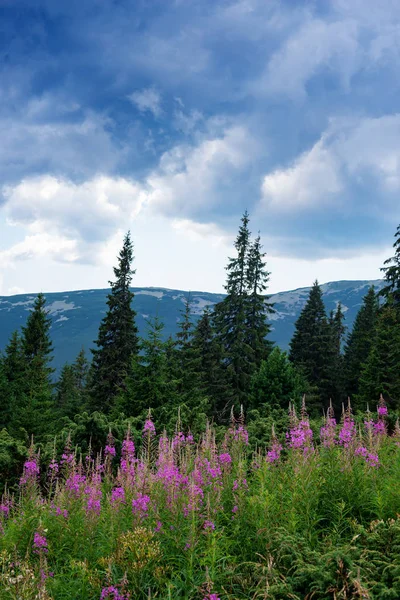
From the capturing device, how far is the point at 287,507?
4.88 m

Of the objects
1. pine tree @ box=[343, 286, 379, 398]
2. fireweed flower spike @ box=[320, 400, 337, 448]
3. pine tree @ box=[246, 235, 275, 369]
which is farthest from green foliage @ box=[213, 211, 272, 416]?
fireweed flower spike @ box=[320, 400, 337, 448]

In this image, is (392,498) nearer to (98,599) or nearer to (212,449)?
(212,449)

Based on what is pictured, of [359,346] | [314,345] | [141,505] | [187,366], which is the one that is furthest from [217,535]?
[359,346]

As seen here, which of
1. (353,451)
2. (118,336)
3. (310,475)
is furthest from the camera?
(118,336)

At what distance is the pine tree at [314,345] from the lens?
44.9m

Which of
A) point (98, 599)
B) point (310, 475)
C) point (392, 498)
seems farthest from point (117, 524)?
point (392, 498)

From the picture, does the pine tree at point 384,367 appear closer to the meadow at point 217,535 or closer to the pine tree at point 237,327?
the pine tree at point 237,327

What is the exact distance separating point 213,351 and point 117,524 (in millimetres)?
32540

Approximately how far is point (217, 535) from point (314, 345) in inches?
1721

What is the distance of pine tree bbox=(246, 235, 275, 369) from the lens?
38219 mm

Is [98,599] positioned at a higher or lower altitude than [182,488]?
lower

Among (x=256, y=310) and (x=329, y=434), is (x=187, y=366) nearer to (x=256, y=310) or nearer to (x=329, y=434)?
(x=256, y=310)

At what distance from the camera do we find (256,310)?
128ft

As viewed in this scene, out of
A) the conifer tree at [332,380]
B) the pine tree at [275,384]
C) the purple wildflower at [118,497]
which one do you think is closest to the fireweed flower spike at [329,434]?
the purple wildflower at [118,497]
